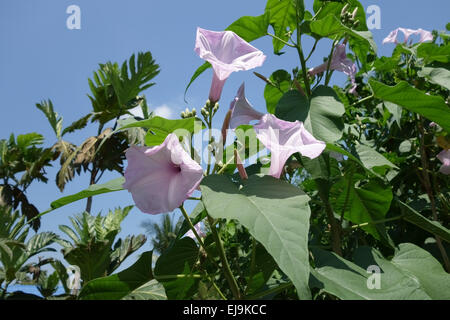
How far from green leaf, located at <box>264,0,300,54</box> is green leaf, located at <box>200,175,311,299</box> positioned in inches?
26.4

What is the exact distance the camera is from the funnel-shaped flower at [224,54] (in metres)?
0.85

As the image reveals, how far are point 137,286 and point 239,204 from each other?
1.32 ft

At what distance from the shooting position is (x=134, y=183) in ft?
2.46

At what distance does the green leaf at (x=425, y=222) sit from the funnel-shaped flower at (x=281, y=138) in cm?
42

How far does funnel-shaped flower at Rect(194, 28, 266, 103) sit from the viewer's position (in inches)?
33.3

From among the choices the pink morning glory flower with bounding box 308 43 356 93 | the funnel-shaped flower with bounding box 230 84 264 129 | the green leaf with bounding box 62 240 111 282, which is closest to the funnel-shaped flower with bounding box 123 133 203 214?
the funnel-shaped flower with bounding box 230 84 264 129

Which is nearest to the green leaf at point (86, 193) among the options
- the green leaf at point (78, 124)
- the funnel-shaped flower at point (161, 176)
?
the funnel-shaped flower at point (161, 176)

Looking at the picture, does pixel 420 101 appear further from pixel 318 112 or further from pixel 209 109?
pixel 209 109

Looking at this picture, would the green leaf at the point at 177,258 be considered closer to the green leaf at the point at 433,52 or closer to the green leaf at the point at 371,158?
the green leaf at the point at 371,158

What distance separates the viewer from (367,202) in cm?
111

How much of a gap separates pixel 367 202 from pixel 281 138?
488mm

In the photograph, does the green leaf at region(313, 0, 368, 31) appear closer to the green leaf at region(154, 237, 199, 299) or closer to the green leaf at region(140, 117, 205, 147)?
the green leaf at region(140, 117, 205, 147)

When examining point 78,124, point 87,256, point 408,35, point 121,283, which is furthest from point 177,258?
point 78,124
